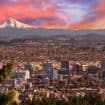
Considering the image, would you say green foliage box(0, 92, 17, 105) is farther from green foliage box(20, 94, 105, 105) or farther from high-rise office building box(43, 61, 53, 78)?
high-rise office building box(43, 61, 53, 78)

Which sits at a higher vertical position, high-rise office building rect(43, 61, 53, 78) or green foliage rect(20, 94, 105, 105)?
green foliage rect(20, 94, 105, 105)

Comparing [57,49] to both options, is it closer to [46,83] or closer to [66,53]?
[66,53]

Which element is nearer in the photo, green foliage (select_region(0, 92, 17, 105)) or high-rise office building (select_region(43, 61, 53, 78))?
green foliage (select_region(0, 92, 17, 105))

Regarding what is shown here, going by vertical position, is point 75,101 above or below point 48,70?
above

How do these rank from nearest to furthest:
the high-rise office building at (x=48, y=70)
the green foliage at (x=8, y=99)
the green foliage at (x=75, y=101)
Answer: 1. the green foliage at (x=8, y=99)
2. the green foliage at (x=75, y=101)
3. the high-rise office building at (x=48, y=70)

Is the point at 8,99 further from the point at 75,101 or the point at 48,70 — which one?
the point at 48,70

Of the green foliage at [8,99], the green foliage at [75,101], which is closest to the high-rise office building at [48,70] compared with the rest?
the green foliage at [75,101]

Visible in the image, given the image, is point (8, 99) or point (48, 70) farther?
point (48, 70)

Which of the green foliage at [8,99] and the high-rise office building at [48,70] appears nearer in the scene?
the green foliage at [8,99]

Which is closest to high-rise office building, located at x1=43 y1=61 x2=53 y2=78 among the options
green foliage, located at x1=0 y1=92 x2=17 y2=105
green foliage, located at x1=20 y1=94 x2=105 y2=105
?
green foliage, located at x1=20 y1=94 x2=105 y2=105

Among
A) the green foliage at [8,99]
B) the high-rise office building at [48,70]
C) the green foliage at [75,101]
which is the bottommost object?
the high-rise office building at [48,70]

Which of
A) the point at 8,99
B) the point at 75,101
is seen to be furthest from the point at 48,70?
the point at 8,99

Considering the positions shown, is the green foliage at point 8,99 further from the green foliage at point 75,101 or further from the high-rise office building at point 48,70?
the high-rise office building at point 48,70

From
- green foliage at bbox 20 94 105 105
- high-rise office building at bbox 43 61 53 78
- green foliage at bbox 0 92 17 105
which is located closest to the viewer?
green foliage at bbox 0 92 17 105
